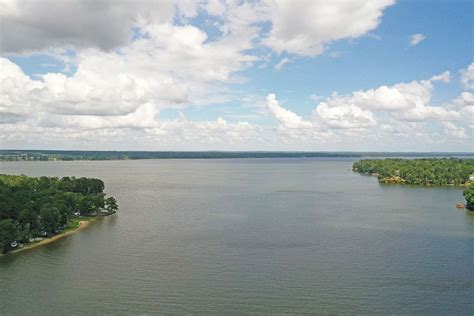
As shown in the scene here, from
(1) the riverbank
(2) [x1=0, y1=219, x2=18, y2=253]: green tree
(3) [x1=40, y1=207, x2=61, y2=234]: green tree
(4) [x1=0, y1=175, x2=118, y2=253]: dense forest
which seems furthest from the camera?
(3) [x1=40, y1=207, x2=61, y2=234]: green tree

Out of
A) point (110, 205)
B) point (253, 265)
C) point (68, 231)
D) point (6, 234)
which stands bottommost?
point (253, 265)

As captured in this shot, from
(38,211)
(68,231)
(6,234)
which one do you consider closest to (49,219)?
(38,211)

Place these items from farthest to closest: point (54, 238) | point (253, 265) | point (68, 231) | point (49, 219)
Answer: point (68, 231), point (54, 238), point (49, 219), point (253, 265)

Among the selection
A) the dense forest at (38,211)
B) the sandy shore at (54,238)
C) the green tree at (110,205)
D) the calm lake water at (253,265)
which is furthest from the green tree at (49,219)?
the green tree at (110,205)

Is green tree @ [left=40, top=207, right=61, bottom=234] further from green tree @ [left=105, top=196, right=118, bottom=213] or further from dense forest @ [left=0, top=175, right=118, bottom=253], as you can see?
green tree @ [left=105, top=196, right=118, bottom=213]

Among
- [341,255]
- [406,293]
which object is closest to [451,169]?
[341,255]

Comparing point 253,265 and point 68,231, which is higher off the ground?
point 68,231

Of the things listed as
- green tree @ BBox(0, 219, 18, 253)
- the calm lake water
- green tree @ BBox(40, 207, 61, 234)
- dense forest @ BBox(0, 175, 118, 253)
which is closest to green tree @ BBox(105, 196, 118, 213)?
dense forest @ BBox(0, 175, 118, 253)

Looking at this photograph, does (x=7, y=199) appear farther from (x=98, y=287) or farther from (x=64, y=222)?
(x=98, y=287)

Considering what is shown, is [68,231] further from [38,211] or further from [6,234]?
[6,234]

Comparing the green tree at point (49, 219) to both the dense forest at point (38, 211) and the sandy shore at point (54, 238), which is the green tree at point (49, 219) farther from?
the sandy shore at point (54, 238)
